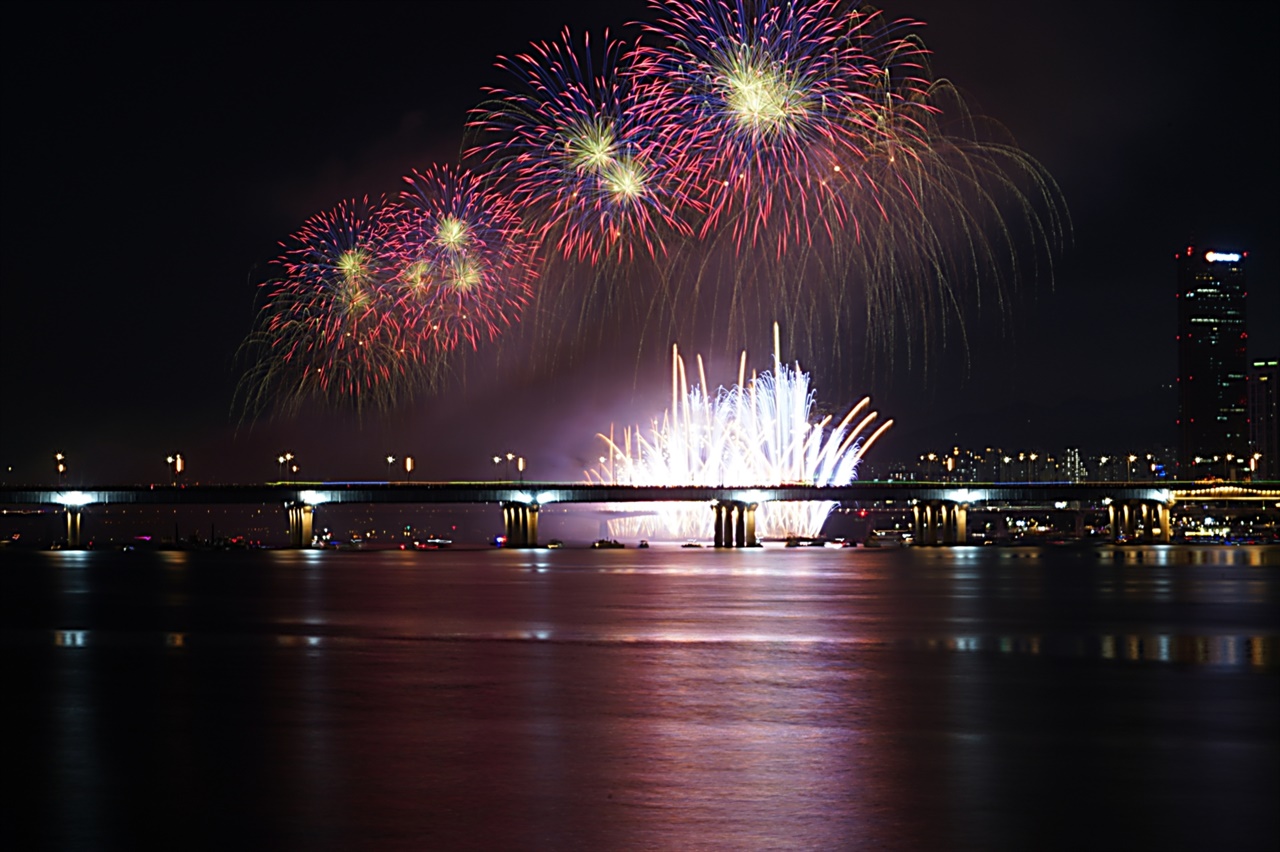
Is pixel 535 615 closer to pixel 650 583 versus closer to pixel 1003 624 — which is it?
pixel 1003 624

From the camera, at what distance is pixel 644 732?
24.0 m

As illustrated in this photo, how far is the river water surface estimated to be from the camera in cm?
1656

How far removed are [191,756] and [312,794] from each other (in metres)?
4.11

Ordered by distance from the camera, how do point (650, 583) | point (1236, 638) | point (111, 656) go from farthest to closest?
point (650, 583), point (1236, 638), point (111, 656)

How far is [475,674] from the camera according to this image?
109ft

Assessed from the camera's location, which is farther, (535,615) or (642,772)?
(535,615)

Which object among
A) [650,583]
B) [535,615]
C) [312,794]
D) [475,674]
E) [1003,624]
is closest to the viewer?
[312,794]

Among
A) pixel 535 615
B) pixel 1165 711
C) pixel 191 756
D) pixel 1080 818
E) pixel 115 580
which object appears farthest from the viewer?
pixel 115 580

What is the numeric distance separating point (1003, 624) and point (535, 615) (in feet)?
59.5

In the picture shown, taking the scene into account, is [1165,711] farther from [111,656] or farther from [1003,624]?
[111,656]

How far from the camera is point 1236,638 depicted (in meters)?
44.7

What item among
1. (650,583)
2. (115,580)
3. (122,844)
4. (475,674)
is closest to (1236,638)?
(475,674)

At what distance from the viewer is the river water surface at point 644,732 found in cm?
1656

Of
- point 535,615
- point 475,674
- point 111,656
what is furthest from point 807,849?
point 535,615
